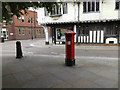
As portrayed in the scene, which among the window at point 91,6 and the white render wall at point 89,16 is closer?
the white render wall at point 89,16

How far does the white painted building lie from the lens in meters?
12.4

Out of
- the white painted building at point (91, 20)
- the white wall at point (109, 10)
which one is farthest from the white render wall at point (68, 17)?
the white wall at point (109, 10)

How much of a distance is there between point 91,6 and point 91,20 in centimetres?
185

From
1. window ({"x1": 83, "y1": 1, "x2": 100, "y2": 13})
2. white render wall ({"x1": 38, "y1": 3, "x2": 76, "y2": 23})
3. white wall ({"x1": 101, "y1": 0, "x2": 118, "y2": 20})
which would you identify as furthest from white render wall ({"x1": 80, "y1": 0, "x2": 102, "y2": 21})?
white render wall ({"x1": 38, "y1": 3, "x2": 76, "y2": 23})

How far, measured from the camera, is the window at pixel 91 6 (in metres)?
12.9

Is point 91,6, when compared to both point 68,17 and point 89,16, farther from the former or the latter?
point 68,17

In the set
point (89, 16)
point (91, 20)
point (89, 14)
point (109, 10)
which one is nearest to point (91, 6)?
point (89, 14)

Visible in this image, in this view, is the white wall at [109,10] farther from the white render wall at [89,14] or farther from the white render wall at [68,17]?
the white render wall at [68,17]

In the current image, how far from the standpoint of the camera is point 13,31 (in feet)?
84.4

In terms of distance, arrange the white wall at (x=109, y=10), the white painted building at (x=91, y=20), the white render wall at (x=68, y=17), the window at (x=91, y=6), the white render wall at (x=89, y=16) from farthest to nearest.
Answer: the white render wall at (x=68, y=17)
the window at (x=91, y=6)
the white render wall at (x=89, y=16)
the white painted building at (x=91, y=20)
the white wall at (x=109, y=10)

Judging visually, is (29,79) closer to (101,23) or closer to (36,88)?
(36,88)

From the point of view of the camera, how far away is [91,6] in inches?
517

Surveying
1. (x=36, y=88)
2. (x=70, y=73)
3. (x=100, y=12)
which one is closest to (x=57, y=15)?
(x=100, y=12)

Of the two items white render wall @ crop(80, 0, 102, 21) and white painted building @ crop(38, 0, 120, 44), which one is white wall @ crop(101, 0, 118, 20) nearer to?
white painted building @ crop(38, 0, 120, 44)
